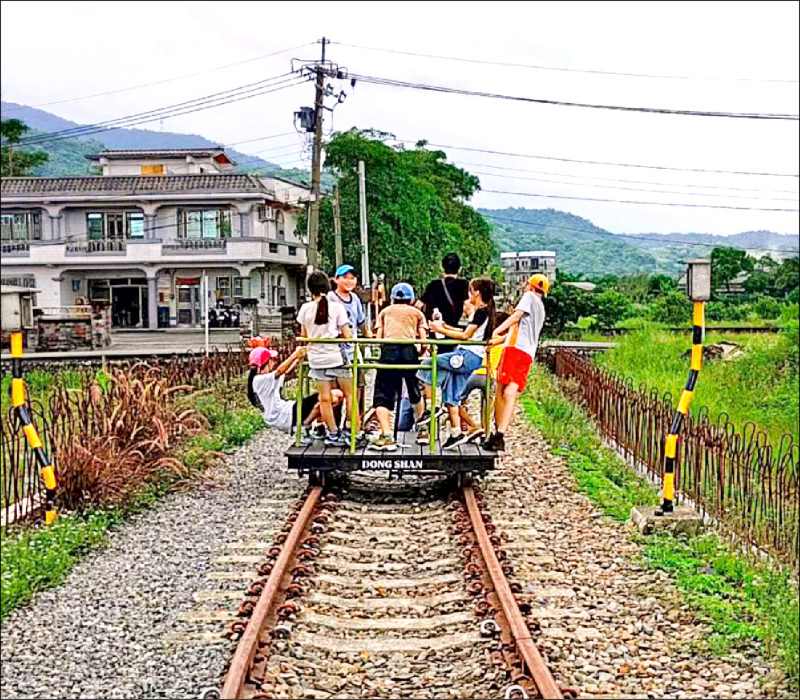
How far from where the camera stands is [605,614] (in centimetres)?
693

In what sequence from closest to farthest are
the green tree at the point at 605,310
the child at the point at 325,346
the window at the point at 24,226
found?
the child at the point at 325,346
the green tree at the point at 605,310
the window at the point at 24,226

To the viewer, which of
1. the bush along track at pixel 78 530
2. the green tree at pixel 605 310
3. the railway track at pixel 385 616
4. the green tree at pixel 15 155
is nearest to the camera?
the railway track at pixel 385 616

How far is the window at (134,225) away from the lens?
5003cm

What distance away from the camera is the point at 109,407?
11477 mm

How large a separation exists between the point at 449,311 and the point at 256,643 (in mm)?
5657

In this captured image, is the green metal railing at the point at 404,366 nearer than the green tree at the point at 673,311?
Yes

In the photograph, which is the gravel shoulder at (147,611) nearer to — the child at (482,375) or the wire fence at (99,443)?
the wire fence at (99,443)

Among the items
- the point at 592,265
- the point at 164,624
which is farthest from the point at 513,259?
the point at 164,624

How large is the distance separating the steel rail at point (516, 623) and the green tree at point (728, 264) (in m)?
58.1

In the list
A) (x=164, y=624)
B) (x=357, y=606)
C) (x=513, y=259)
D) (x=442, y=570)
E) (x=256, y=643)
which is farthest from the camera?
(x=513, y=259)

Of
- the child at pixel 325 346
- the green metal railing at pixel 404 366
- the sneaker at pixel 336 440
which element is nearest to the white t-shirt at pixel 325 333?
the child at pixel 325 346

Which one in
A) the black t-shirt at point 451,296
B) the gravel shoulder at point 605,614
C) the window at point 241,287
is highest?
the window at point 241,287

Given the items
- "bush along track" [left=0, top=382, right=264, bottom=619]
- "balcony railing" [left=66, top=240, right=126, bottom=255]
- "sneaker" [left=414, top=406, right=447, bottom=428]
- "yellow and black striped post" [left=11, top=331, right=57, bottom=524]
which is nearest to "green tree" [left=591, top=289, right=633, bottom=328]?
"balcony railing" [left=66, top=240, right=126, bottom=255]

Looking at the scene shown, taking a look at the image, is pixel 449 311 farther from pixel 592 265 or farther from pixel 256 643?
pixel 592 265
